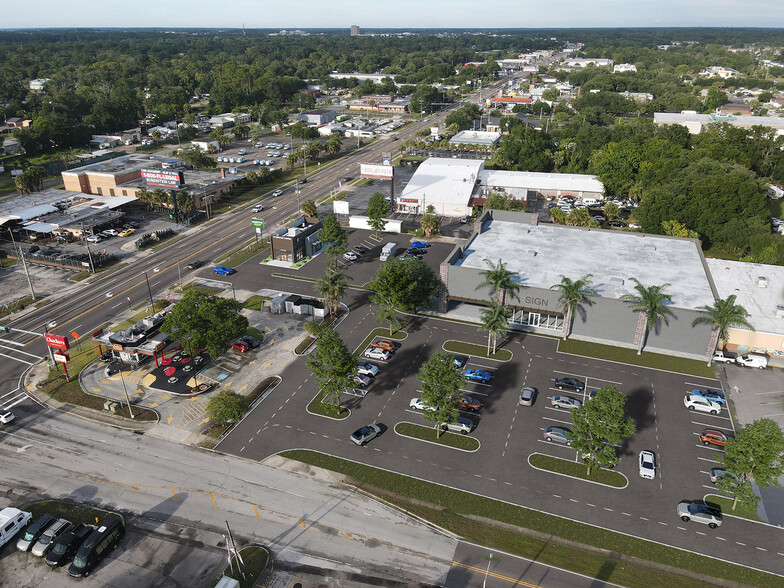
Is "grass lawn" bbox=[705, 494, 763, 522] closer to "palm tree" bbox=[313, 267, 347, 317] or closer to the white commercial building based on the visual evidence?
"palm tree" bbox=[313, 267, 347, 317]

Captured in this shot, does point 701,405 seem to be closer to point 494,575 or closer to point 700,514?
point 700,514

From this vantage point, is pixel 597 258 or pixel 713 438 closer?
pixel 713 438

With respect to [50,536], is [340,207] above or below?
above

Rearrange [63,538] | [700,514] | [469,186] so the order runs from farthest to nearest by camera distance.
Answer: [469,186] → [700,514] → [63,538]

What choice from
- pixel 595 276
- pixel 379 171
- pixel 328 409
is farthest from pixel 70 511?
pixel 379 171

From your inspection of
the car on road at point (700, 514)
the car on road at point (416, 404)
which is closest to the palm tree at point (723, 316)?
the car on road at point (700, 514)

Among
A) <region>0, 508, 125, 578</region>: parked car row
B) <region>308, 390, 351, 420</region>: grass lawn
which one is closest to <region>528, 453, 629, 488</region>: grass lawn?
<region>308, 390, 351, 420</region>: grass lawn

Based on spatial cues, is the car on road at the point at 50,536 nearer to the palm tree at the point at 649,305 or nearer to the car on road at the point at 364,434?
the car on road at the point at 364,434
